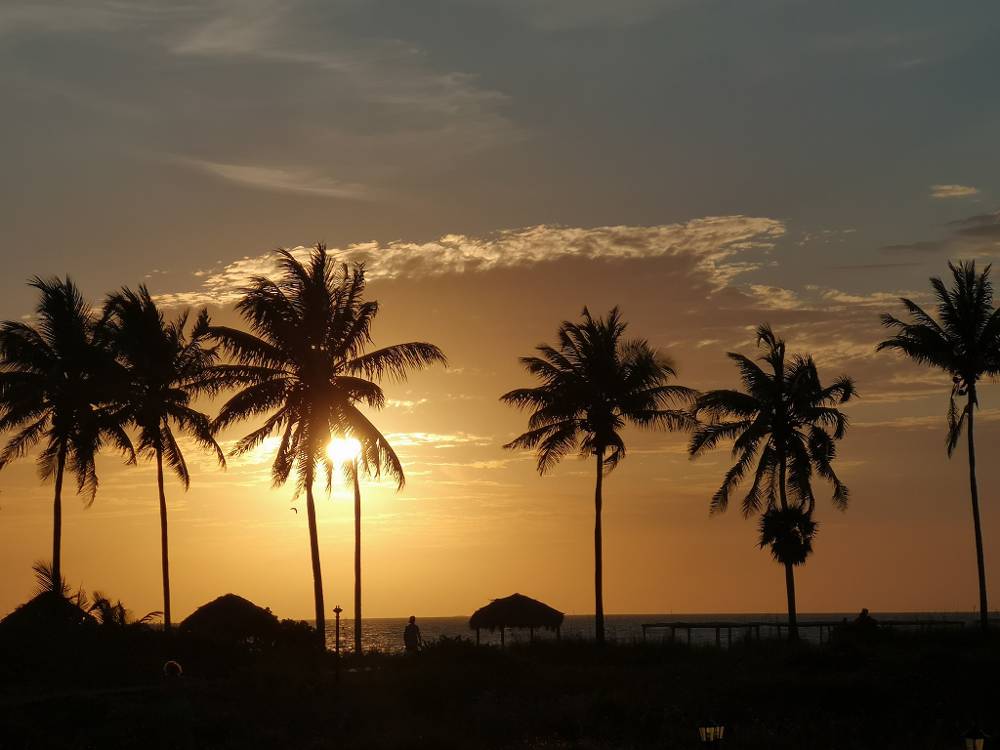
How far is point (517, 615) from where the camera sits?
54.2 metres

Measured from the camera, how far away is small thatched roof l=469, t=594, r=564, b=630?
54000 millimetres

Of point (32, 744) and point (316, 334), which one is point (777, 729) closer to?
point (32, 744)

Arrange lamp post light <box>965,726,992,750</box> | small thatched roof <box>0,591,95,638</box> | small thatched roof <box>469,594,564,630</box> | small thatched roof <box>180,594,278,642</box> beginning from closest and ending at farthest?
lamp post light <box>965,726,992,750</box>, small thatched roof <box>0,591,95,638</box>, small thatched roof <box>180,594,278,642</box>, small thatched roof <box>469,594,564,630</box>

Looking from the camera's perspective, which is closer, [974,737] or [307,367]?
[974,737]

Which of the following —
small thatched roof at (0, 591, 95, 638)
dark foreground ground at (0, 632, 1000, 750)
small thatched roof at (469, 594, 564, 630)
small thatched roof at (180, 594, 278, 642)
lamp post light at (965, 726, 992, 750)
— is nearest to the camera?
lamp post light at (965, 726, 992, 750)

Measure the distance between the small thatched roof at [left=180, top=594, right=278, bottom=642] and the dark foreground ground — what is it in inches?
155

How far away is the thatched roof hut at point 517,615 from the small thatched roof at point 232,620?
10618 mm

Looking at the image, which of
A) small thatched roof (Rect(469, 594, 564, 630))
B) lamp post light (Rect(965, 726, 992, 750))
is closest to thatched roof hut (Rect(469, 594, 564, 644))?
small thatched roof (Rect(469, 594, 564, 630))

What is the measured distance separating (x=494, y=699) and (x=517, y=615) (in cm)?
1996

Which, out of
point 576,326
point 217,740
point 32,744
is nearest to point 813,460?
point 576,326

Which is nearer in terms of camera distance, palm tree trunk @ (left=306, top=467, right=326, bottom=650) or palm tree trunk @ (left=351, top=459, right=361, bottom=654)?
palm tree trunk @ (left=306, top=467, right=326, bottom=650)

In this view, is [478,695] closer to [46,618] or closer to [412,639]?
[412,639]

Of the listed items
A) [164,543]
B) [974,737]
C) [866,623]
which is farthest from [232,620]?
[974,737]

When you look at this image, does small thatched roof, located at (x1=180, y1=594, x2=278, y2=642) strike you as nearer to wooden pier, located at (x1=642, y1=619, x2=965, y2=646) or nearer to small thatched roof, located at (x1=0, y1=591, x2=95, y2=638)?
small thatched roof, located at (x1=0, y1=591, x2=95, y2=638)
